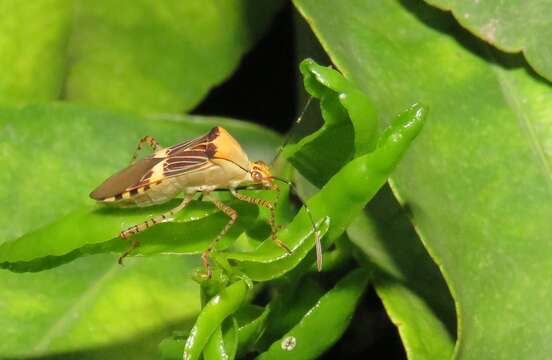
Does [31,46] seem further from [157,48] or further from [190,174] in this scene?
[190,174]

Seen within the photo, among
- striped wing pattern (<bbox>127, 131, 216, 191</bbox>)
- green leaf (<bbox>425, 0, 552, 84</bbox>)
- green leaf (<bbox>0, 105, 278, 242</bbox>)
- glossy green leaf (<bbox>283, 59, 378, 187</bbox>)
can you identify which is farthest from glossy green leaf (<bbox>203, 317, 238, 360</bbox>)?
green leaf (<bbox>425, 0, 552, 84</bbox>)

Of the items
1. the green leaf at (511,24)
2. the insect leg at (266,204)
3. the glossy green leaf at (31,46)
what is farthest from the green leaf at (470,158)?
the glossy green leaf at (31,46)

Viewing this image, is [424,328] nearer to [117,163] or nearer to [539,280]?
[539,280]

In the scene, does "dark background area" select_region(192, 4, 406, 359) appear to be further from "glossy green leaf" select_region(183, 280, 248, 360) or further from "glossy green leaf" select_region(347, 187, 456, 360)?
"glossy green leaf" select_region(183, 280, 248, 360)

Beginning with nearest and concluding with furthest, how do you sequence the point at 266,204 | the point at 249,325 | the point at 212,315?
1. the point at 212,315
2. the point at 249,325
3. the point at 266,204

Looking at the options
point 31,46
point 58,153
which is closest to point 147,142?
point 58,153

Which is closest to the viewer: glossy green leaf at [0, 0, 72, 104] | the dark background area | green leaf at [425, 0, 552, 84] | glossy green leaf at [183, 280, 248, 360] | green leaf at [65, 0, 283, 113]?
glossy green leaf at [183, 280, 248, 360]

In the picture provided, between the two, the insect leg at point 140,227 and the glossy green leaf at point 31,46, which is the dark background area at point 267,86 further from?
the insect leg at point 140,227
